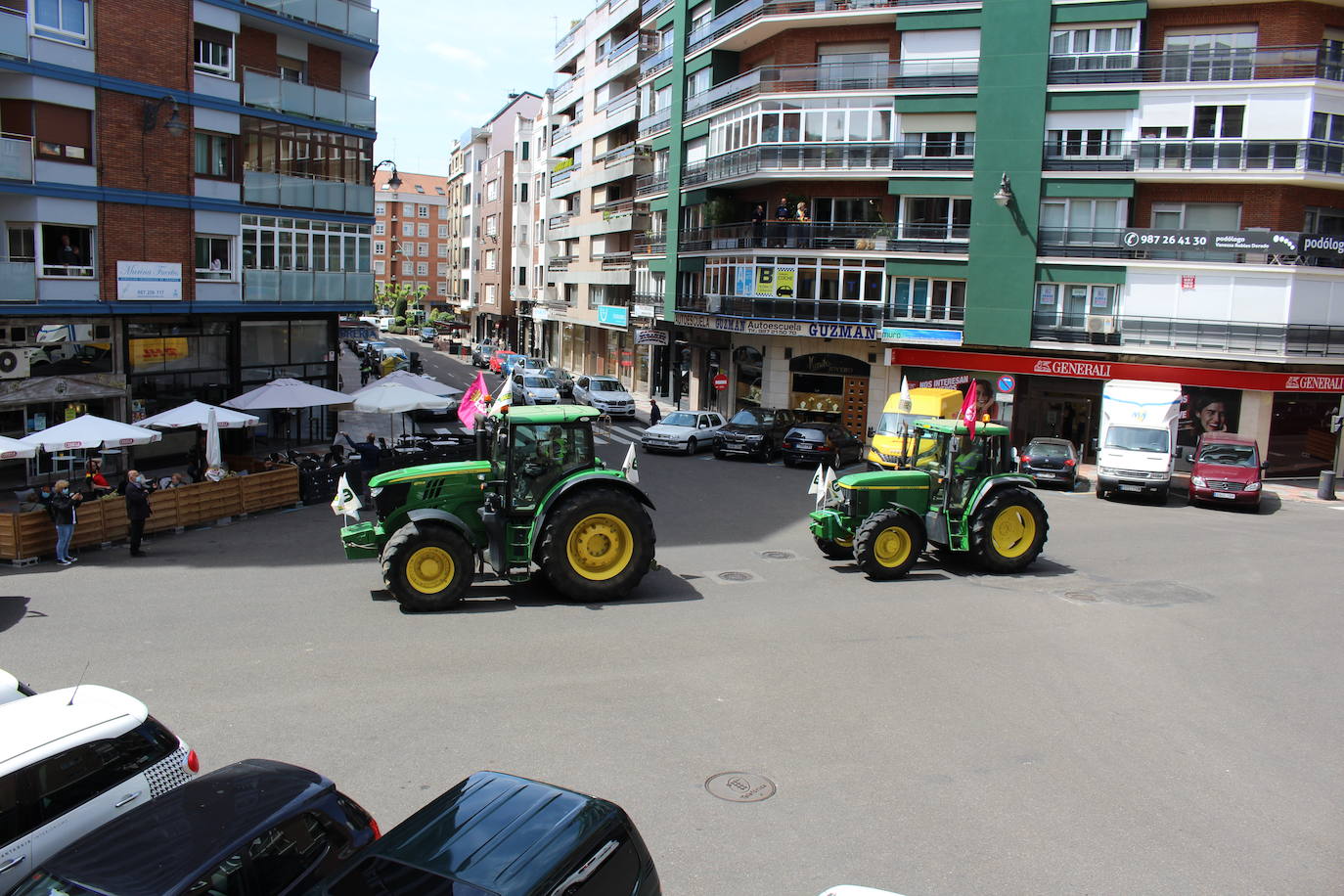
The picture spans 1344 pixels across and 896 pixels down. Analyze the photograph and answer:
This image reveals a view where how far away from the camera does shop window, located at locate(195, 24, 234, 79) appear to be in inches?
1041

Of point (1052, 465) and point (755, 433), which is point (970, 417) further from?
point (755, 433)

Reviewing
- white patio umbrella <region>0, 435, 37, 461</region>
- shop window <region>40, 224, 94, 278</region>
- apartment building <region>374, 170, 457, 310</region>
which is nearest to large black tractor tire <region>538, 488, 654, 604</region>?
white patio umbrella <region>0, 435, 37, 461</region>

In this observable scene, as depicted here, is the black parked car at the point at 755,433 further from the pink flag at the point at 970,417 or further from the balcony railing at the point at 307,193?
the balcony railing at the point at 307,193

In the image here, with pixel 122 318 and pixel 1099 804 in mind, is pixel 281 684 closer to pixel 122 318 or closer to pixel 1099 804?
pixel 1099 804

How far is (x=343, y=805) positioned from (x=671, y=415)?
2933cm

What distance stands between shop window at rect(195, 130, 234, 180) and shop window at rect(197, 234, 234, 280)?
1708mm

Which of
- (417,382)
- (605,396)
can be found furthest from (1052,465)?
(605,396)

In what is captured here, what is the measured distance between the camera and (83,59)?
2341 cm

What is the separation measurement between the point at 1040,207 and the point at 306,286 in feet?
80.0

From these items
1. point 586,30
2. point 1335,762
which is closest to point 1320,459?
point 1335,762

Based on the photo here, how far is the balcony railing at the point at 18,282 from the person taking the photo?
22.5 meters

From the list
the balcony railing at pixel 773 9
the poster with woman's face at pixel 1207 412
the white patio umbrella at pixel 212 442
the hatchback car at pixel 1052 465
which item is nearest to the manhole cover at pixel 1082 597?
the hatchback car at pixel 1052 465

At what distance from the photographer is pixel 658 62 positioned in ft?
160

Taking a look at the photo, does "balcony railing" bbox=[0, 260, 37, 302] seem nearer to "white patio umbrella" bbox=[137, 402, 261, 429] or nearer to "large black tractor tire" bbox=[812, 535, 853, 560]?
"white patio umbrella" bbox=[137, 402, 261, 429]
